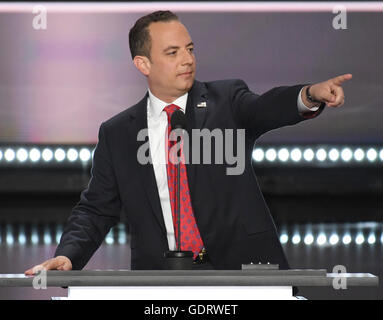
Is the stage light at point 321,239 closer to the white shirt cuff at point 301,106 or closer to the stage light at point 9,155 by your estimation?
the stage light at point 9,155

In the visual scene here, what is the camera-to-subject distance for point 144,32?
2.13 meters

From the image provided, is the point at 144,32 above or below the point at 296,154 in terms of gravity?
below

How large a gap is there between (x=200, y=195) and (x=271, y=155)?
4.24m

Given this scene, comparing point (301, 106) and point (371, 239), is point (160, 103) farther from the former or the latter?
point (371, 239)

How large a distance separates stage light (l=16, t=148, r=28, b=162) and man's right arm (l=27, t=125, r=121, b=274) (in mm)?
4258

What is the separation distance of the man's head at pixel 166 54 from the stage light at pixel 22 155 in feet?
14.1

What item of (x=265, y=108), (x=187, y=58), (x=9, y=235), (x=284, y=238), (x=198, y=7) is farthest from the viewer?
(x=198, y=7)

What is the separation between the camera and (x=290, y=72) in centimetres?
618

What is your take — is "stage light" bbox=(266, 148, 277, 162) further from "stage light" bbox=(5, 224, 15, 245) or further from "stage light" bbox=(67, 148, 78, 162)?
"stage light" bbox=(5, 224, 15, 245)

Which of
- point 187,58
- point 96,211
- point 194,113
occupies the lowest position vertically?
point 96,211

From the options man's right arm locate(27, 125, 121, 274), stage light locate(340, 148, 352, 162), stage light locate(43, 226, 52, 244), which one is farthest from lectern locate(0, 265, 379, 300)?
stage light locate(340, 148, 352, 162)

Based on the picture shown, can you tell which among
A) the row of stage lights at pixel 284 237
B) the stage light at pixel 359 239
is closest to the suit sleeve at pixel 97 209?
the row of stage lights at pixel 284 237

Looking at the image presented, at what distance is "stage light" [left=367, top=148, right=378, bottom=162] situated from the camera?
20.5 ft

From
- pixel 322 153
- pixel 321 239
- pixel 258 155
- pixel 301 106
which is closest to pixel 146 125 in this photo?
pixel 301 106
